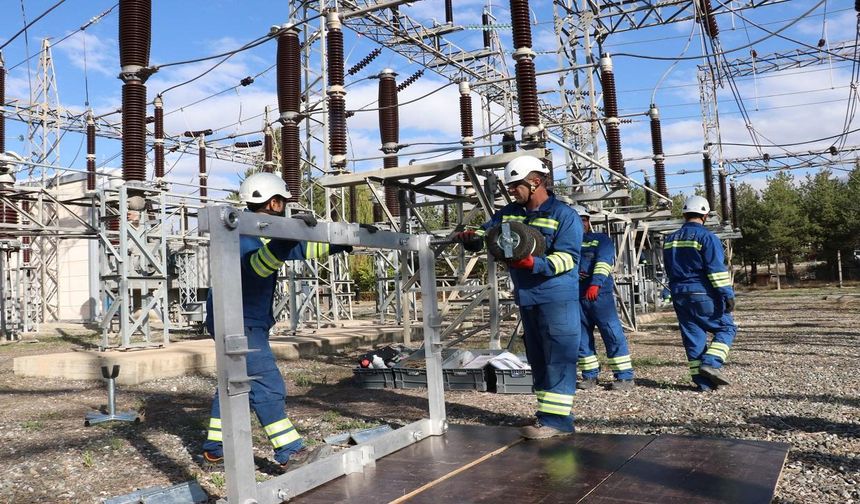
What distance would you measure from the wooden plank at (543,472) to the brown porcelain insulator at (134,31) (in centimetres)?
791

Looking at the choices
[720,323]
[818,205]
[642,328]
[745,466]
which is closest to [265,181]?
[745,466]

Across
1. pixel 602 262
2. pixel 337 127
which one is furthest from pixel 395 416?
pixel 337 127

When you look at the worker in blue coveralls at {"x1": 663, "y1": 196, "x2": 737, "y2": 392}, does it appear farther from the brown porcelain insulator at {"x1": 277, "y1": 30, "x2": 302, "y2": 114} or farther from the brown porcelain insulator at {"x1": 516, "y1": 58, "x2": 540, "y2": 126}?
the brown porcelain insulator at {"x1": 277, "y1": 30, "x2": 302, "y2": 114}

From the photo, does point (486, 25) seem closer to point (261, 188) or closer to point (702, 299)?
point (702, 299)

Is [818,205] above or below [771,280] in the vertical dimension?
above

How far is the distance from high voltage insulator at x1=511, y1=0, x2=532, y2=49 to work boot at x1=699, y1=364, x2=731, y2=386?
4339 mm

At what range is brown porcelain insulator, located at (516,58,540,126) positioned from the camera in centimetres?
831

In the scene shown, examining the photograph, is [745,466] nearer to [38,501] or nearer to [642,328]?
[38,501]

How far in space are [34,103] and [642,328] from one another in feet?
68.6

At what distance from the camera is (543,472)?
11.9ft

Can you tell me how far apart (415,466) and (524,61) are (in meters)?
5.87

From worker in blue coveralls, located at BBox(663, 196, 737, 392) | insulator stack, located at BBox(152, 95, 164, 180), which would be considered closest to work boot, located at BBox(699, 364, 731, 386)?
worker in blue coveralls, located at BBox(663, 196, 737, 392)

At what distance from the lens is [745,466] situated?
3541 mm

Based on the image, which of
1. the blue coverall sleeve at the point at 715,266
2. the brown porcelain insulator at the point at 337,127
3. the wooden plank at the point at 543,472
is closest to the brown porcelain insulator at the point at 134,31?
the brown porcelain insulator at the point at 337,127
